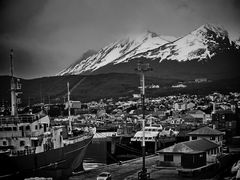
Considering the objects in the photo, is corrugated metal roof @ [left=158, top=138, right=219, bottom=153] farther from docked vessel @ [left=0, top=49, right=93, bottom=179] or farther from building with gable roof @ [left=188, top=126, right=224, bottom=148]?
docked vessel @ [left=0, top=49, right=93, bottom=179]

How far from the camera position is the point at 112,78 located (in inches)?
6850

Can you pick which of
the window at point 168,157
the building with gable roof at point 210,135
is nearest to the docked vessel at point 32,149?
the window at point 168,157

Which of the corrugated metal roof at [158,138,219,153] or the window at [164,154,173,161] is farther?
the window at [164,154,173,161]

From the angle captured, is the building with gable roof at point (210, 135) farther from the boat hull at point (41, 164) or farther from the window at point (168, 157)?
the boat hull at point (41, 164)

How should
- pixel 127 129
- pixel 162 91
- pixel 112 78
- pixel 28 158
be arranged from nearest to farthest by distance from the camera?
1. pixel 28 158
2. pixel 127 129
3. pixel 162 91
4. pixel 112 78

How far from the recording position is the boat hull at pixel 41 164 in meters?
19.9

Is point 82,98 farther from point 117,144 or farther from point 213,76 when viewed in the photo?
point 117,144

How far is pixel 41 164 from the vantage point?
21578 millimetres

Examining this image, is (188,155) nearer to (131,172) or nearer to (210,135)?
(131,172)

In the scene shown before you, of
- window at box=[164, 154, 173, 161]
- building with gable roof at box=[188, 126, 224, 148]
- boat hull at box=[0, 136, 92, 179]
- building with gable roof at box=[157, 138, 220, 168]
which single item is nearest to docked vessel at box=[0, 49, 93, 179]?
boat hull at box=[0, 136, 92, 179]

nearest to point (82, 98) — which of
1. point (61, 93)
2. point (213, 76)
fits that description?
point (61, 93)

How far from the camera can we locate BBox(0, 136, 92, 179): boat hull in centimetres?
1992

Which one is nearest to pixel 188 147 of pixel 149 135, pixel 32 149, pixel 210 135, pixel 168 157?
pixel 168 157

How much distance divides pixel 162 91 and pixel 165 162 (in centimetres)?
11056
